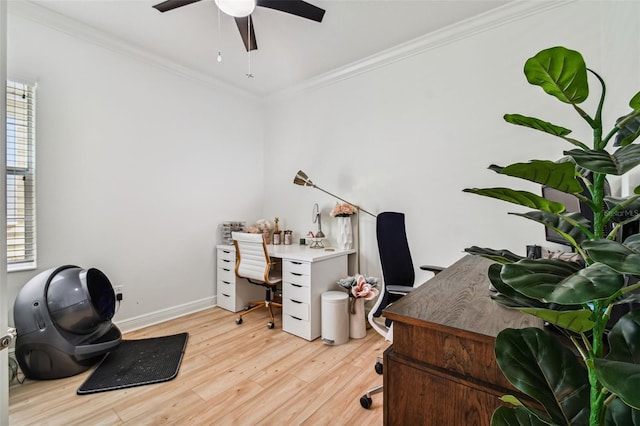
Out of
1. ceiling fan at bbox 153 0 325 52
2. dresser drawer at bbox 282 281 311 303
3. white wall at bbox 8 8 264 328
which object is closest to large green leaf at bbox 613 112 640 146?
ceiling fan at bbox 153 0 325 52

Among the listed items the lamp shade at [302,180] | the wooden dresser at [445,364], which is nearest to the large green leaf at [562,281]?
the wooden dresser at [445,364]

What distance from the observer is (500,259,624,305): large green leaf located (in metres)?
0.35

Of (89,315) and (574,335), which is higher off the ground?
(574,335)

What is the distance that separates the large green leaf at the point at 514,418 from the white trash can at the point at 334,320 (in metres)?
1.99

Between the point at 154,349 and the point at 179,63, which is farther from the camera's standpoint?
the point at 179,63

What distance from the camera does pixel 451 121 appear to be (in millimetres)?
2533

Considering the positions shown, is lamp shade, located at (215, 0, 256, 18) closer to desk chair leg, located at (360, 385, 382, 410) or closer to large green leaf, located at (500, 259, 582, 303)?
large green leaf, located at (500, 259, 582, 303)

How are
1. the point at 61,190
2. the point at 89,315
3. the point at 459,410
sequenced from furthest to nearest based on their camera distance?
the point at 61,190
the point at 89,315
the point at 459,410

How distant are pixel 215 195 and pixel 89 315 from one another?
1.76 metres

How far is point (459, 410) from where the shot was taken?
0.82 meters

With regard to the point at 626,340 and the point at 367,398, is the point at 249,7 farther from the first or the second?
the point at 367,398

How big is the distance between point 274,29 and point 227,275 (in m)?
2.59

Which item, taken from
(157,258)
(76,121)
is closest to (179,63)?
(76,121)

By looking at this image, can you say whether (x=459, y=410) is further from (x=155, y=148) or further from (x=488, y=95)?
(x=155, y=148)
